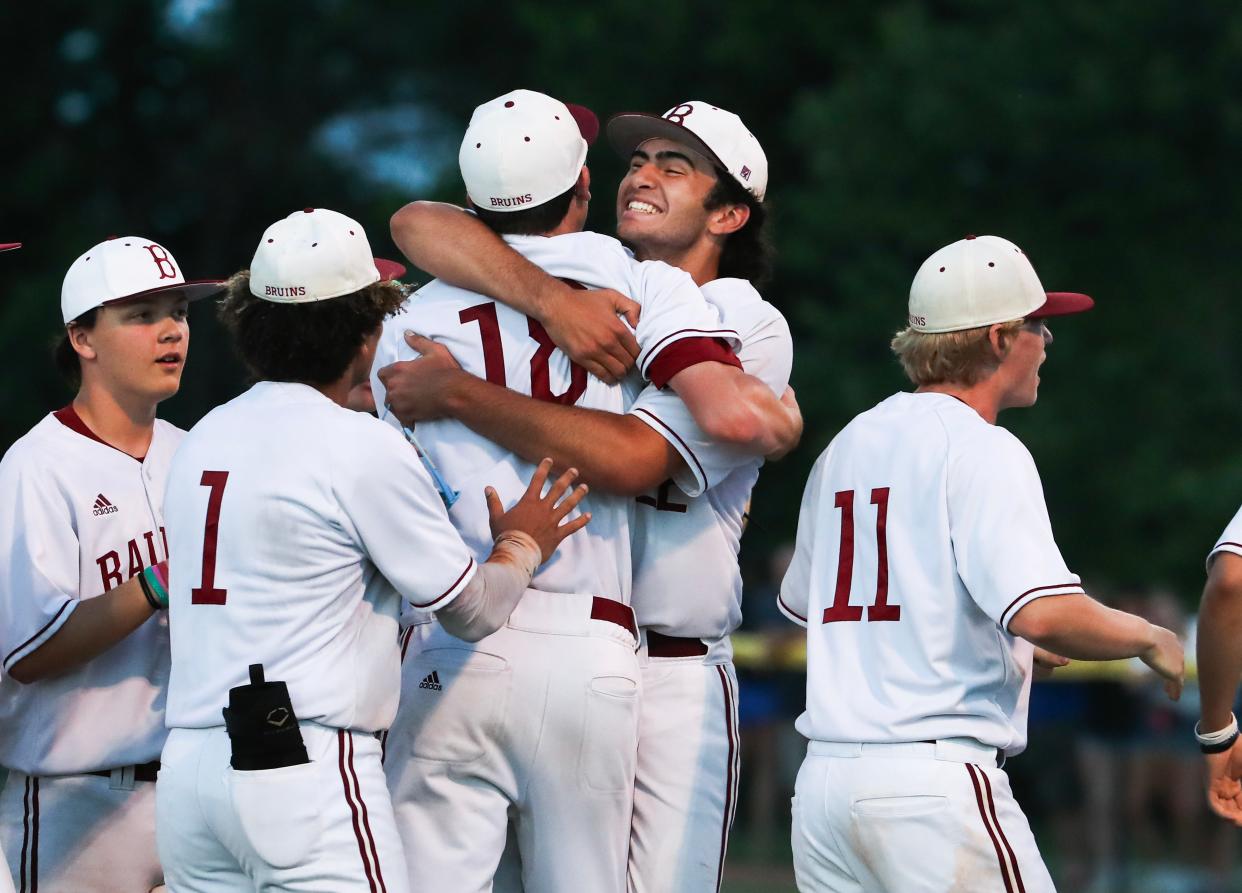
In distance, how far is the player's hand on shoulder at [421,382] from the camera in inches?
185

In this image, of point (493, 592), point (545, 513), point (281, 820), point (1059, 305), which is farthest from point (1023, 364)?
point (281, 820)

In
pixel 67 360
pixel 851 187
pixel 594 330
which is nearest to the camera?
pixel 594 330

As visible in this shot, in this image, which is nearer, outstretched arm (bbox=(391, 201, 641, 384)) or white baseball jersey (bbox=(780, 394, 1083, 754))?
white baseball jersey (bbox=(780, 394, 1083, 754))

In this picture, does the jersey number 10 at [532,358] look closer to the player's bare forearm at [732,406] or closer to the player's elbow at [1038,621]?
the player's bare forearm at [732,406]

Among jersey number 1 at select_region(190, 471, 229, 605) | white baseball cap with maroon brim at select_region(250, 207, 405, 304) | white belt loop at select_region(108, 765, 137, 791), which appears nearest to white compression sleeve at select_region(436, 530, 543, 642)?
jersey number 1 at select_region(190, 471, 229, 605)

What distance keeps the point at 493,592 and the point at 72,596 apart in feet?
4.70

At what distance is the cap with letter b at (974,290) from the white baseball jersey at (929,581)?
0.23 meters

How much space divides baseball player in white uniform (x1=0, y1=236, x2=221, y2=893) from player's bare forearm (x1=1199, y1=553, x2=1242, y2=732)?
2.92m

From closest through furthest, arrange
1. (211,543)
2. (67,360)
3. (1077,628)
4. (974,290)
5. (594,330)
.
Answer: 1. (211,543)
2. (1077,628)
3. (594,330)
4. (974,290)
5. (67,360)

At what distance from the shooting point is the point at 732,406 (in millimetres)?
4664

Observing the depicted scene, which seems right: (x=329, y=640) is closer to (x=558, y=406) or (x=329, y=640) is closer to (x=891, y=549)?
(x=558, y=406)

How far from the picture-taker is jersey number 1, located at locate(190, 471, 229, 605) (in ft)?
14.0

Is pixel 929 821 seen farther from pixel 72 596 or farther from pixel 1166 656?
pixel 72 596

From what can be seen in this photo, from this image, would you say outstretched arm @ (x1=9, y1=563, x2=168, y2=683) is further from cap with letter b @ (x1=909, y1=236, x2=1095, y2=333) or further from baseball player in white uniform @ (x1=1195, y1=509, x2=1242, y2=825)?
baseball player in white uniform @ (x1=1195, y1=509, x2=1242, y2=825)
